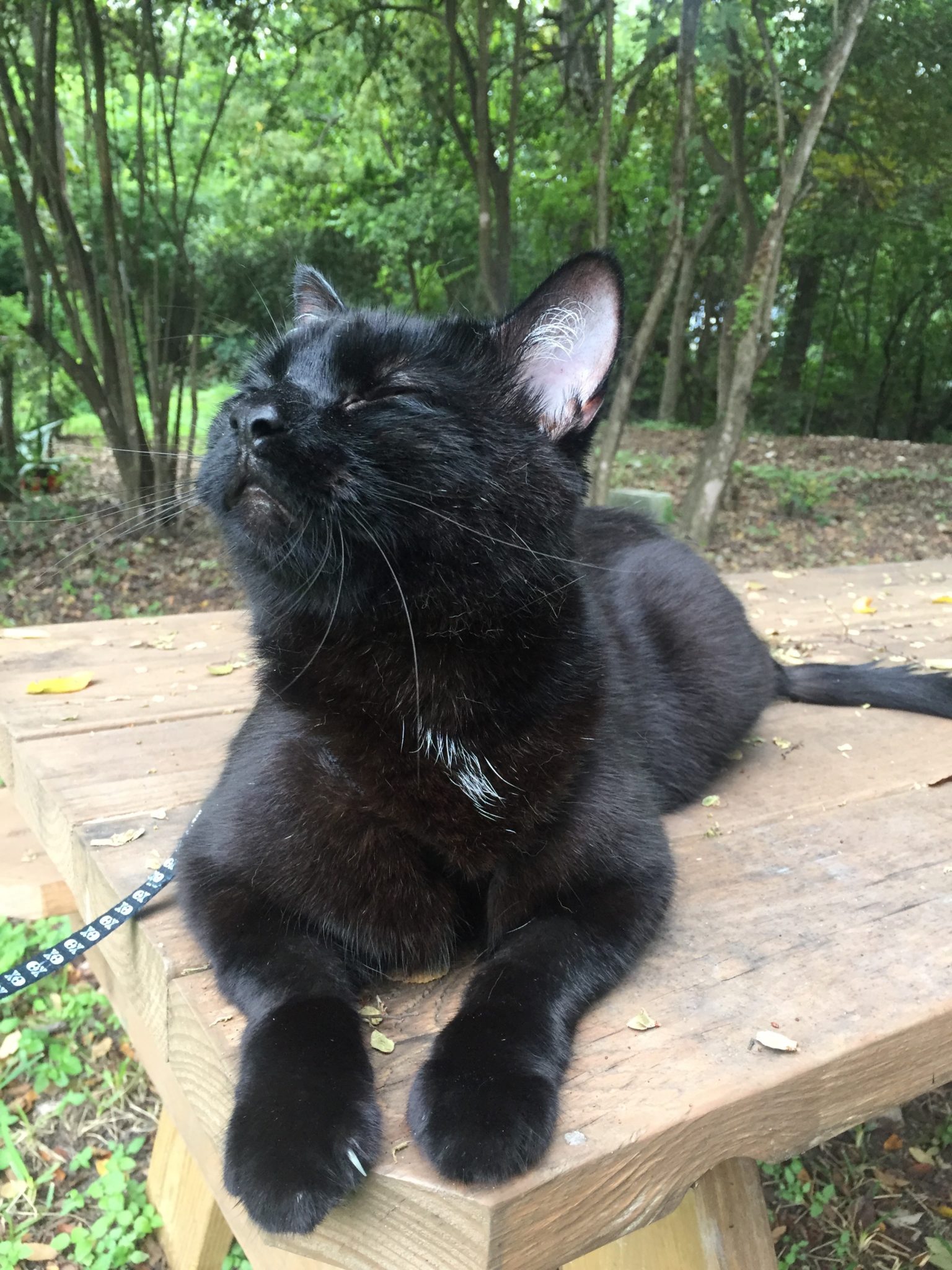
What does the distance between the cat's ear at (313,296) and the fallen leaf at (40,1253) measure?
1.68 meters

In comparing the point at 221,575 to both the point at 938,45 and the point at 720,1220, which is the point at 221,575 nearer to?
the point at 720,1220

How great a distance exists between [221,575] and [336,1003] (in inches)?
159

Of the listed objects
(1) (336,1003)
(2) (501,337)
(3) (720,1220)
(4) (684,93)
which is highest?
(4) (684,93)

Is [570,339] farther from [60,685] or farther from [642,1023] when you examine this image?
[60,685]

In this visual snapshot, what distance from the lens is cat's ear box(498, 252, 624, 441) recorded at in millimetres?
1170

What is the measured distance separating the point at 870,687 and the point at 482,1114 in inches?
64.0

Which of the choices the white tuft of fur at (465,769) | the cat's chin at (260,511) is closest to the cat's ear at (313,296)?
the cat's chin at (260,511)

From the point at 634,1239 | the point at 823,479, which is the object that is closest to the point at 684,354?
the point at 823,479

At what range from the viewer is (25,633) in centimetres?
262

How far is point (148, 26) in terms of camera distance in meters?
4.59

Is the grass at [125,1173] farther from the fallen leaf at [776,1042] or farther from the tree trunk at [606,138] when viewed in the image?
the tree trunk at [606,138]

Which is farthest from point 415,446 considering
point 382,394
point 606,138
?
point 606,138

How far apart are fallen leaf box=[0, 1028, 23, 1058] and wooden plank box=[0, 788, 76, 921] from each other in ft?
1.05

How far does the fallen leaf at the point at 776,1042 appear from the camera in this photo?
0.94 m
